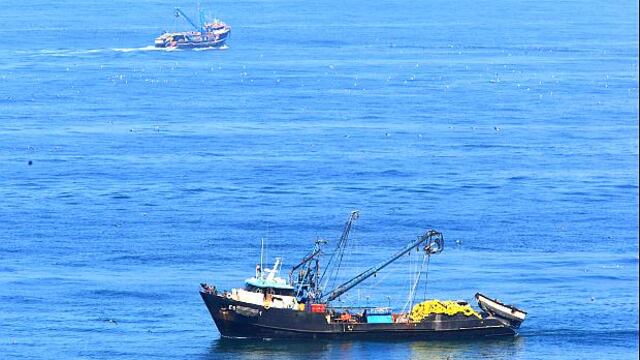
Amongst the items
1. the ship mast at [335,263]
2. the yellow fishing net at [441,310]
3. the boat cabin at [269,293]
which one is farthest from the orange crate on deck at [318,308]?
the ship mast at [335,263]

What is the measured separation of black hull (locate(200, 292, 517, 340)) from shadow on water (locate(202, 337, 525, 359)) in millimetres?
500

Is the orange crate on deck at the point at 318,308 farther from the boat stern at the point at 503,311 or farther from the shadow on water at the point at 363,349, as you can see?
the boat stern at the point at 503,311

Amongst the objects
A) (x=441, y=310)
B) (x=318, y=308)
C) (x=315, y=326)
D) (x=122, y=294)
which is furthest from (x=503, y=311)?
(x=122, y=294)

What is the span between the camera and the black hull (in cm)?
13012

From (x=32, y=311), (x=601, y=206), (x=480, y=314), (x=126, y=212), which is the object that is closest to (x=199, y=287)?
(x=32, y=311)

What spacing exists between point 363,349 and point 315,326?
13.2ft

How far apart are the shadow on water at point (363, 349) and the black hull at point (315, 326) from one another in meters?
0.50

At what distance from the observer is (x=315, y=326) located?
429 ft

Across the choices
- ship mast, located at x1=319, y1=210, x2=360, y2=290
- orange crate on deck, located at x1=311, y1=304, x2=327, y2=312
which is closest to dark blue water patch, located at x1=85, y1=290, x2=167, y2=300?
ship mast, located at x1=319, y1=210, x2=360, y2=290

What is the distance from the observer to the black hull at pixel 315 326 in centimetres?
13012

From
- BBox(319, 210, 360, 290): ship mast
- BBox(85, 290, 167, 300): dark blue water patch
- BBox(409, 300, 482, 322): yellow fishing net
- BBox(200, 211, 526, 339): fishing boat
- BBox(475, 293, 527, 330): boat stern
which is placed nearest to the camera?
BBox(200, 211, 526, 339): fishing boat

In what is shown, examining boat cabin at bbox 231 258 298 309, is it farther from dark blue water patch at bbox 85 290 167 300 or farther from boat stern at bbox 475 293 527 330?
dark blue water patch at bbox 85 290 167 300

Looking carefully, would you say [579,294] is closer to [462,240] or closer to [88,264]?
[462,240]

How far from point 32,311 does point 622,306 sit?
1734 inches
